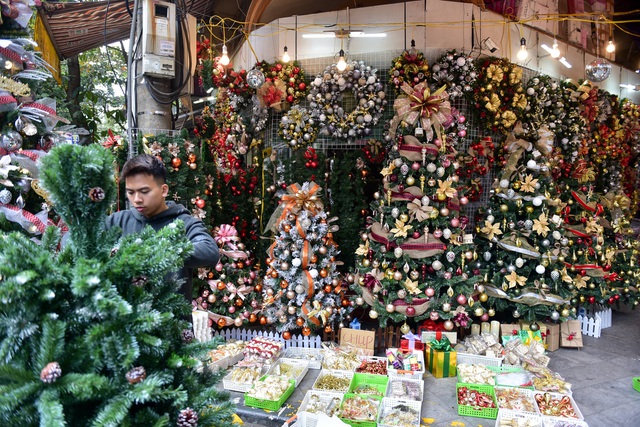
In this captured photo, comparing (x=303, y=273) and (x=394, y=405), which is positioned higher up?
(x=303, y=273)

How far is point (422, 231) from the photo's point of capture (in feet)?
15.8

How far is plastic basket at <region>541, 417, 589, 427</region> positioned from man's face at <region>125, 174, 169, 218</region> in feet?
9.97

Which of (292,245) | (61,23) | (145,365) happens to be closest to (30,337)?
(145,365)

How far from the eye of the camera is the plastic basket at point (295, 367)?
13.5ft

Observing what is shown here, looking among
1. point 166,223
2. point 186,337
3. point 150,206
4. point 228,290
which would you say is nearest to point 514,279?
point 228,290

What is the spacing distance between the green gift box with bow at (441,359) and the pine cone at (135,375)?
3.80m

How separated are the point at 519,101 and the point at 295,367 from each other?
4454 millimetres

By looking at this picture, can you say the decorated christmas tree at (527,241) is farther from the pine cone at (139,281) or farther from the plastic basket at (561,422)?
the pine cone at (139,281)

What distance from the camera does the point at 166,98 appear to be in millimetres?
4074

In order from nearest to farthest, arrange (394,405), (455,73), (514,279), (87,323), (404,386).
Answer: (87,323), (394,405), (404,386), (514,279), (455,73)

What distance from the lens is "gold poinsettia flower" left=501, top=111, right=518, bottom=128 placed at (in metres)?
5.75

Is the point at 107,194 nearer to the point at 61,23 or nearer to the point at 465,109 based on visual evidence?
the point at 61,23

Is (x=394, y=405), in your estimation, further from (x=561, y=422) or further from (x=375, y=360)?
(x=561, y=422)

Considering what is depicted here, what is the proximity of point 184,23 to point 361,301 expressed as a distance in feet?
11.0
